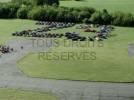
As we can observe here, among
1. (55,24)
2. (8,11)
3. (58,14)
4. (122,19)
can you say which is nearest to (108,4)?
(58,14)

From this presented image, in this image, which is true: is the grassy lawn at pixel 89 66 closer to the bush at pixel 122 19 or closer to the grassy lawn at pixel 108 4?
the bush at pixel 122 19

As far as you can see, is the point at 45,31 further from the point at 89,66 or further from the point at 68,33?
the point at 89,66

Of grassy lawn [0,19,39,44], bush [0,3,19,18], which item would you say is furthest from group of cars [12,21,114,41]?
bush [0,3,19,18]

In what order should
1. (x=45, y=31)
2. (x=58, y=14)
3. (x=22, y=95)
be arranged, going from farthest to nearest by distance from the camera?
1. (x=58, y=14)
2. (x=45, y=31)
3. (x=22, y=95)

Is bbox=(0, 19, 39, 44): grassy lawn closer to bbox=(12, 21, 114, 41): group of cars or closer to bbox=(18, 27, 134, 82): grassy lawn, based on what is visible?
bbox=(12, 21, 114, 41): group of cars

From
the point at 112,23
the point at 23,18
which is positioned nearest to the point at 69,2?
the point at 23,18

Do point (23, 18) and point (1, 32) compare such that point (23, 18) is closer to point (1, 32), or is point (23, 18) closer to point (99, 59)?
point (1, 32)

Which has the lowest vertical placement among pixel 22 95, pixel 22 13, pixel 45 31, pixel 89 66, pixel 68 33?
pixel 45 31
